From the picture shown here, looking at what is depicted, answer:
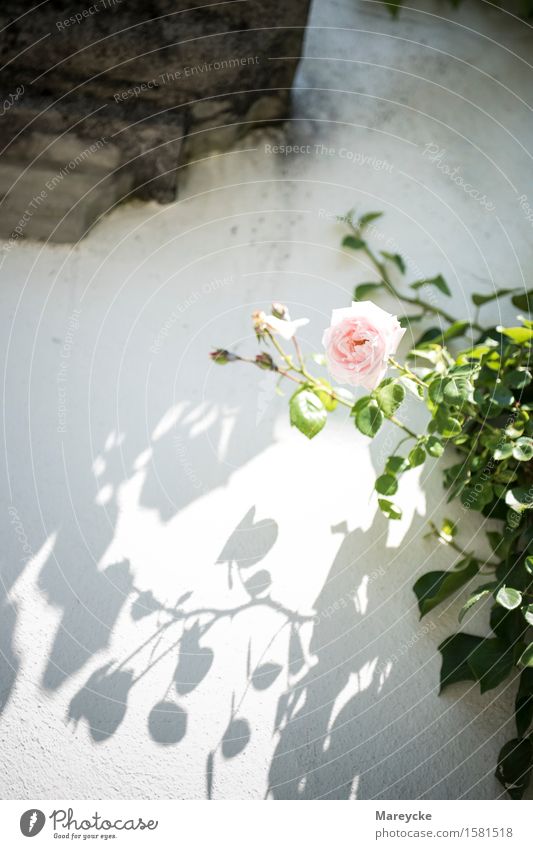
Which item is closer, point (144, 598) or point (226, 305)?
point (144, 598)

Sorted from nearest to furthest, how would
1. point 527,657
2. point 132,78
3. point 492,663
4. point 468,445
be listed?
1. point 527,657
2. point 492,663
3. point 468,445
4. point 132,78

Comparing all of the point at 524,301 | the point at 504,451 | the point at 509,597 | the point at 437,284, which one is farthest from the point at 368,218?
the point at 509,597

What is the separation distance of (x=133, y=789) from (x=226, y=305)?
0.66 meters

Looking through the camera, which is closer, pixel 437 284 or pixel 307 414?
pixel 307 414

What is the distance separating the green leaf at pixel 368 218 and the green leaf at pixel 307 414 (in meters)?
0.48

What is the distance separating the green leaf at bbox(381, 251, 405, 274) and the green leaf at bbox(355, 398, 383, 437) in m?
0.42

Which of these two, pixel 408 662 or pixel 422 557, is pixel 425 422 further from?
pixel 408 662

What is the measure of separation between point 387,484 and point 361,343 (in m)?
0.19

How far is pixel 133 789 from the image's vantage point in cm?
95

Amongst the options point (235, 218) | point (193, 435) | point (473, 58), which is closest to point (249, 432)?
point (193, 435)

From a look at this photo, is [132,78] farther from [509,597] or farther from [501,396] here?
[509,597]

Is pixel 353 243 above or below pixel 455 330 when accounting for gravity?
above

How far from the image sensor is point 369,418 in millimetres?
913

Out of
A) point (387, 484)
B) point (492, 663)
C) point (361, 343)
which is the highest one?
point (361, 343)
